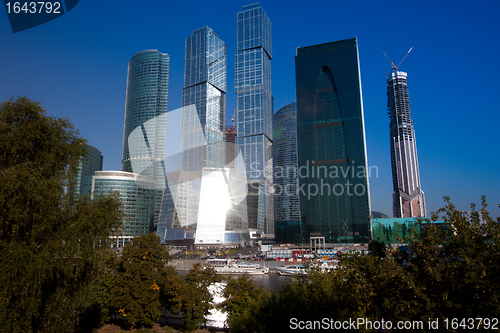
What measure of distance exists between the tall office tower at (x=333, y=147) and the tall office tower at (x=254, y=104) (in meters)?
18.9

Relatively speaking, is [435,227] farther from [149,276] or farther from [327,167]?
[327,167]

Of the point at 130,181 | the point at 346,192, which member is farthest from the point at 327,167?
the point at 130,181

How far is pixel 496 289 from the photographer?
14.4 meters

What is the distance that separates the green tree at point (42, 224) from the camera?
50.0 feet

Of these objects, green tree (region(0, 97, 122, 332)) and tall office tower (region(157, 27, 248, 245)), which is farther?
tall office tower (region(157, 27, 248, 245))

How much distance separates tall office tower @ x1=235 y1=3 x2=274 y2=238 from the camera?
166375 mm

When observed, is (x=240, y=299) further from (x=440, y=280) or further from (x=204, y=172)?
(x=204, y=172)

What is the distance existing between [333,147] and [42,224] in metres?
147

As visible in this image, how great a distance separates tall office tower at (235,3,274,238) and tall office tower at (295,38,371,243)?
62.1ft

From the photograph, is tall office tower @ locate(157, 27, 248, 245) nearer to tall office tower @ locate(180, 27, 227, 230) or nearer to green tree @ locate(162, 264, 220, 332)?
tall office tower @ locate(180, 27, 227, 230)

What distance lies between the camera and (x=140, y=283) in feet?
98.3

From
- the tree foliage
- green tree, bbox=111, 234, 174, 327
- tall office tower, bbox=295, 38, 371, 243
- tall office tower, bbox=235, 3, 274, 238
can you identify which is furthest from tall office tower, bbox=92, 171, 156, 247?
the tree foliage

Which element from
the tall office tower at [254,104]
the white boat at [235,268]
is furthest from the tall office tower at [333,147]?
the white boat at [235,268]

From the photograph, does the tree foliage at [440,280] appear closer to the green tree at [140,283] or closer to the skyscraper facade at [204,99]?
the green tree at [140,283]
